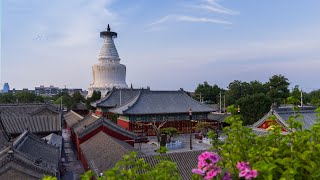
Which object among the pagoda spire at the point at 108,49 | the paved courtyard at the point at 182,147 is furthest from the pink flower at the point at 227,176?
the pagoda spire at the point at 108,49

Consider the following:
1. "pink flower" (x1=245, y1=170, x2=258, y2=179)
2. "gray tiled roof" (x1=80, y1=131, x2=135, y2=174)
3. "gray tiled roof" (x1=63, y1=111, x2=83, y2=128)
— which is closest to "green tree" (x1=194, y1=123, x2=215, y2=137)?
"gray tiled roof" (x1=63, y1=111, x2=83, y2=128)

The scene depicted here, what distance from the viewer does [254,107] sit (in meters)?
36.9

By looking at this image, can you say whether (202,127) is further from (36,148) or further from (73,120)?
(36,148)

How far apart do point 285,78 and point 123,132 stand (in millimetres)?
38571

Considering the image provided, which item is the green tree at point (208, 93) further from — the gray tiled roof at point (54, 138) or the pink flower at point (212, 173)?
the pink flower at point (212, 173)

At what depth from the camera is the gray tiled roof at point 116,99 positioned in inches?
1469

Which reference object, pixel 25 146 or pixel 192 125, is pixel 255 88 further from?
pixel 25 146

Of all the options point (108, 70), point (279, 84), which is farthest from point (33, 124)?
point (279, 84)

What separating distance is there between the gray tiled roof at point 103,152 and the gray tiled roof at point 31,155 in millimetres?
1817

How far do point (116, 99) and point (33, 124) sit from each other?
623 inches

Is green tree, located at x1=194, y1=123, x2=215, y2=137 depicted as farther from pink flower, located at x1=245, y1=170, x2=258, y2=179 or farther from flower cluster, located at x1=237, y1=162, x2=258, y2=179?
pink flower, located at x1=245, y1=170, x2=258, y2=179

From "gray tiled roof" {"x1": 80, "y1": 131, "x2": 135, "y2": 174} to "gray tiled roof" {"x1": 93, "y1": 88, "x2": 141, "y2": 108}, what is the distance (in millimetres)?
17324

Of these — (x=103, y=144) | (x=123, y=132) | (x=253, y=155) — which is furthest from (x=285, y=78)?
(x=253, y=155)

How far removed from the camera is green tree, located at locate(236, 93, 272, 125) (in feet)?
120
